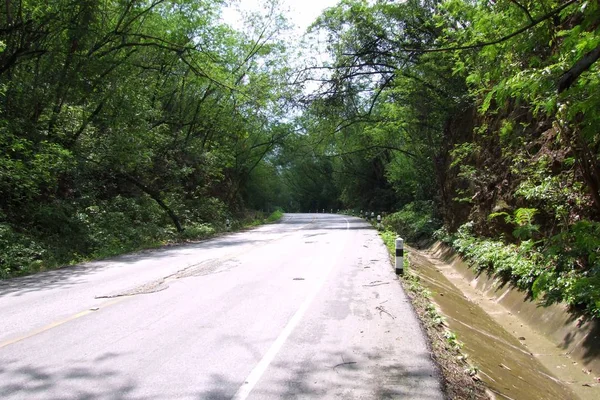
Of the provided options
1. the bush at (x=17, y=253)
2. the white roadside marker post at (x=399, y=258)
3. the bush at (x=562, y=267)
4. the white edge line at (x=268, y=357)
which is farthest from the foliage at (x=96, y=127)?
the bush at (x=562, y=267)

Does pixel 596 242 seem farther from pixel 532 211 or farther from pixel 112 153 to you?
pixel 112 153

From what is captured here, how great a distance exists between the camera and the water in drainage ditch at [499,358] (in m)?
5.02

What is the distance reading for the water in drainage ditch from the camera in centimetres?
→ 502

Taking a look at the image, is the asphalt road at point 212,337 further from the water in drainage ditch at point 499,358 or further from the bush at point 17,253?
the bush at point 17,253

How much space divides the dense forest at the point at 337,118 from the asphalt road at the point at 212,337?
342 cm

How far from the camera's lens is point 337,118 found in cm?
2364

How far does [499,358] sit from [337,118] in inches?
737

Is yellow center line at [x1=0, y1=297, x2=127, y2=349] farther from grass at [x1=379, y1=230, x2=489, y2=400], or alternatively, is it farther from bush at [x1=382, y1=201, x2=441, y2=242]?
bush at [x1=382, y1=201, x2=441, y2=242]

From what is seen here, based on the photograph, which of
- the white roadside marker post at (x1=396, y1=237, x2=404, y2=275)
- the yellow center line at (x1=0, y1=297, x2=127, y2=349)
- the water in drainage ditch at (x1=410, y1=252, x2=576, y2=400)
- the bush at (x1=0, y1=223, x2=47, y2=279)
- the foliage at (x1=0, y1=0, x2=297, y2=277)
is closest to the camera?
the water in drainage ditch at (x1=410, y1=252, x2=576, y2=400)

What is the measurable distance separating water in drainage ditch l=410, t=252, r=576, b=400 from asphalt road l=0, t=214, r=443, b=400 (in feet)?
2.54

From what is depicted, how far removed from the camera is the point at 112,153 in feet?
58.6

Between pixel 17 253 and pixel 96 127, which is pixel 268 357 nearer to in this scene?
pixel 17 253

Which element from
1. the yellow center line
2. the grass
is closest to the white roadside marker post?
the grass

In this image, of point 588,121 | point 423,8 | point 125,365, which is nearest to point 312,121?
point 423,8
